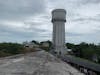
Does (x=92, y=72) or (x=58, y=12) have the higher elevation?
(x=58, y=12)

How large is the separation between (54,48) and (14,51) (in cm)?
2316

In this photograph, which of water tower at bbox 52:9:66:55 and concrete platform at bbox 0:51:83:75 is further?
water tower at bbox 52:9:66:55

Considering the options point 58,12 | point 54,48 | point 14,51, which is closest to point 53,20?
point 58,12

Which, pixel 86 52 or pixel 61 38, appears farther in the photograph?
pixel 61 38

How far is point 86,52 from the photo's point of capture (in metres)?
57.6

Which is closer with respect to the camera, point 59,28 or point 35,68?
point 35,68

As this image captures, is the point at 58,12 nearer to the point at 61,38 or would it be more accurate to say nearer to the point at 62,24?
the point at 62,24

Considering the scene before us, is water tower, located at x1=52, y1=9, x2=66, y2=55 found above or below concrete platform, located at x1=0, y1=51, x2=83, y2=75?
above

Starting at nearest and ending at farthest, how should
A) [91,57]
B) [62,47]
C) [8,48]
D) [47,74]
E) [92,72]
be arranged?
1. [47,74]
2. [92,72]
3. [91,57]
4. [8,48]
5. [62,47]

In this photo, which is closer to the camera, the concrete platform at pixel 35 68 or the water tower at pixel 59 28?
→ the concrete platform at pixel 35 68

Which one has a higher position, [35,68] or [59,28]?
[59,28]

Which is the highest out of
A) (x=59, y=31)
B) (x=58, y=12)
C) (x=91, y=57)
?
(x=58, y=12)

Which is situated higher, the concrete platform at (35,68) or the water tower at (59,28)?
the water tower at (59,28)

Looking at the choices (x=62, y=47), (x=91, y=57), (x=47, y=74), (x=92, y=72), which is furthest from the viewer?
(x=62, y=47)
